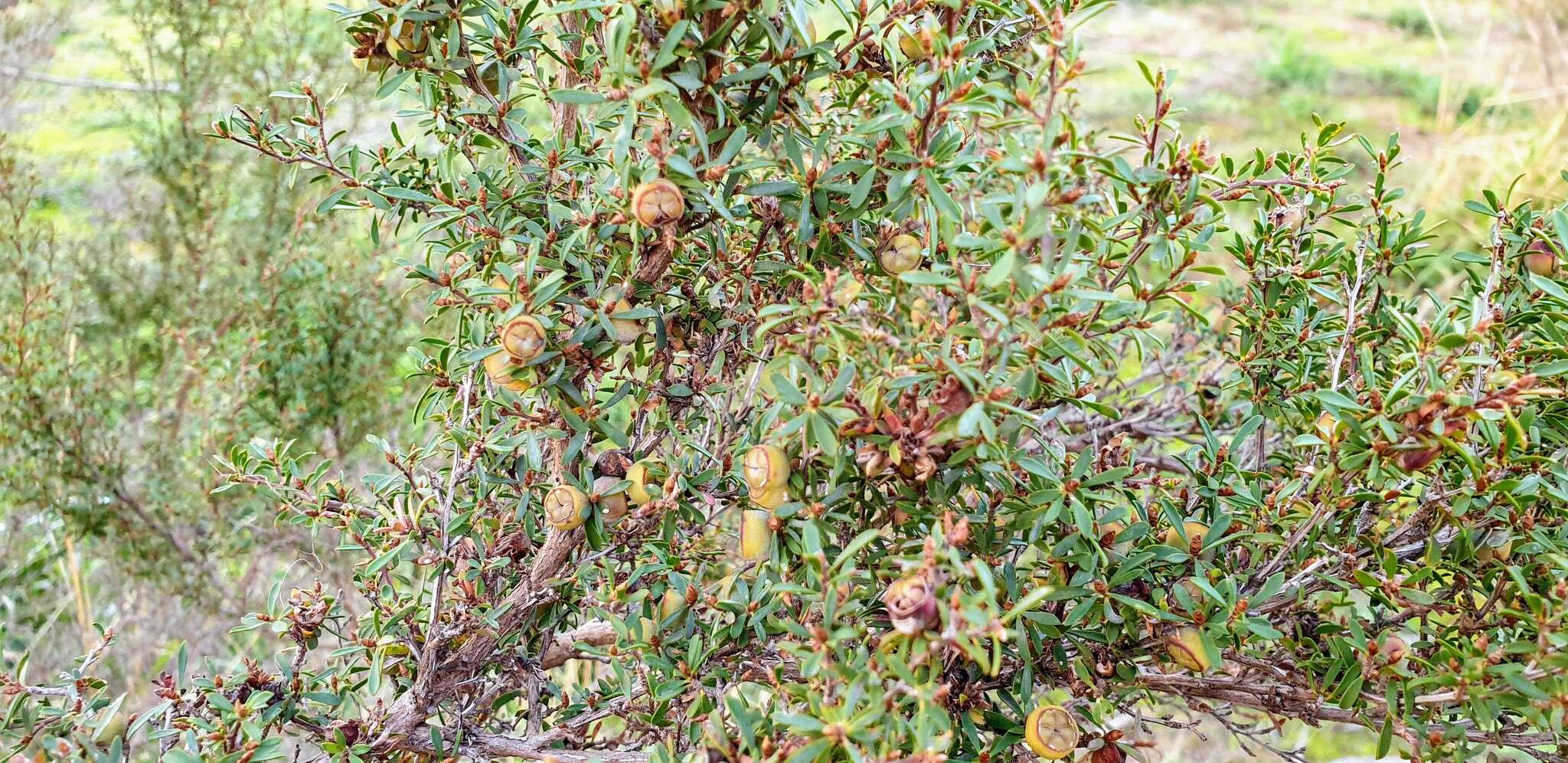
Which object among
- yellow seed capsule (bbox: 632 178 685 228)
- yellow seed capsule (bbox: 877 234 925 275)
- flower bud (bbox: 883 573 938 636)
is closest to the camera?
flower bud (bbox: 883 573 938 636)

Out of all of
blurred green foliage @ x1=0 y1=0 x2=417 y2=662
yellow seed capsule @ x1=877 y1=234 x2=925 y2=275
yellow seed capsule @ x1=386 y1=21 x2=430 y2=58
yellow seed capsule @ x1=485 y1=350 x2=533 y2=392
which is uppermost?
yellow seed capsule @ x1=386 y1=21 x2=430 y2=58

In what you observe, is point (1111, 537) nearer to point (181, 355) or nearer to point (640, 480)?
point (640, 480)

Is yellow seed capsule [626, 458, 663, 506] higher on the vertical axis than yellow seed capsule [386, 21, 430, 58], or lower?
lower

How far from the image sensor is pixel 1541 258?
809 millimetres

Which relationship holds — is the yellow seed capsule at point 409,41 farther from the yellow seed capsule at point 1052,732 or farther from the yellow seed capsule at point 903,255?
the yellow seed capsule at point 1052,732

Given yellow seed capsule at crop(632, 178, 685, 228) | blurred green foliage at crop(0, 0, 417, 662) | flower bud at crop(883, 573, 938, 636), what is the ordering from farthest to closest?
blurred green foliage at crop(0, 0, 417, 662), yellow seed capsule at crop(632, 178, 685, 228), flower bud at crop(883, 573, 938, 636)

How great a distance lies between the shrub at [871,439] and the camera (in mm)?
636

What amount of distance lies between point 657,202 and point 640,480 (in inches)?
8.4

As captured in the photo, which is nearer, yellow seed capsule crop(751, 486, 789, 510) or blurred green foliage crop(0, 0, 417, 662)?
yellow seed capsule crop(751, 486, 789, 510)

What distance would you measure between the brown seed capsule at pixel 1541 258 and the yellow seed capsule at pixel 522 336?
0.76 meters

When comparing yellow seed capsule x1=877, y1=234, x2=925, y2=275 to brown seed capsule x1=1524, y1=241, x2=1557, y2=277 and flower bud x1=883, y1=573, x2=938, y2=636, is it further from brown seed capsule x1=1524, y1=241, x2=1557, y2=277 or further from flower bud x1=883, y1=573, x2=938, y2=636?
brown seed capsule x1=1524, y1=241, x2=1557, y2=277

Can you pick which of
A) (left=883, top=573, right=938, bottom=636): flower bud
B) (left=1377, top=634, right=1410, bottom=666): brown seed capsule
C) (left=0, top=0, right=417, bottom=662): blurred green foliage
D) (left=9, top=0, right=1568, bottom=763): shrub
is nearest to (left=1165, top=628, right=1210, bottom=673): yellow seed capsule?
(left=9, top=0, right=1568, bottom=763): shrub

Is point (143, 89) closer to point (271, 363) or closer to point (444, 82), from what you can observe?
point (271, 363)

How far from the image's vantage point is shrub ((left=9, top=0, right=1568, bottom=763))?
0.64 m
